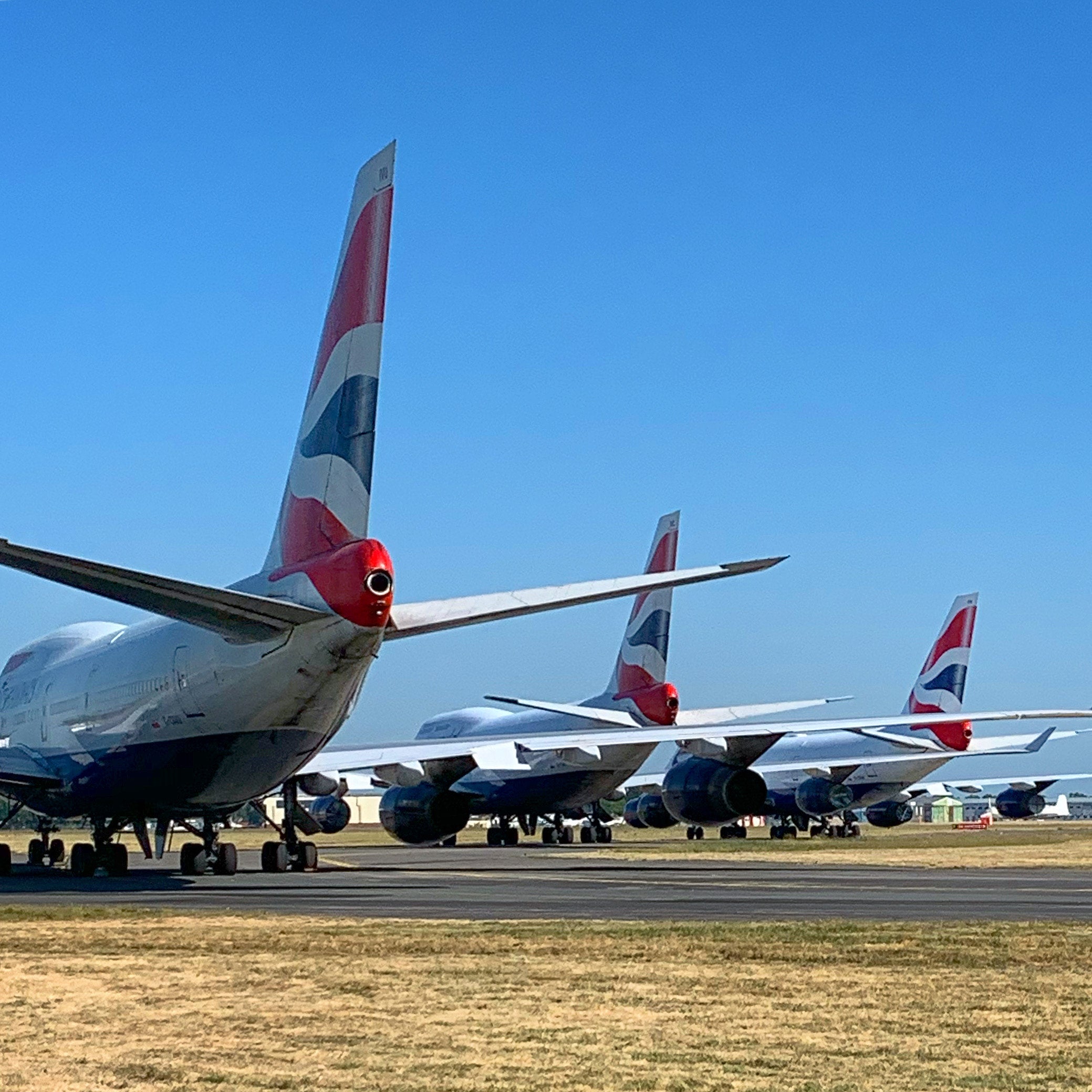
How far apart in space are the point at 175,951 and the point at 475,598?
855 centimetres

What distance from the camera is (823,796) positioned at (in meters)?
60.8

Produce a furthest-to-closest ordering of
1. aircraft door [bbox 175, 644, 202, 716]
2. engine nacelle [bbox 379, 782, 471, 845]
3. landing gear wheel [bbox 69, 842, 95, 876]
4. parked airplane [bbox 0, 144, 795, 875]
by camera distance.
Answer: engine nacelle [bbox 379, 782, 471, 845]
landing gear wheel [bbox 69, 842, 95, 876]
aircraft door [bbox 175, 644, 202, 716]
parked airplane [bbox 0, 144, 795, 875]

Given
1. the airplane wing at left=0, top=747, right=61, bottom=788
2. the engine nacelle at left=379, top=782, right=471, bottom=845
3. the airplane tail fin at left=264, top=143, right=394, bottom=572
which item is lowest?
the engine nacelle at left=379, top=782, right=471, bottom=845

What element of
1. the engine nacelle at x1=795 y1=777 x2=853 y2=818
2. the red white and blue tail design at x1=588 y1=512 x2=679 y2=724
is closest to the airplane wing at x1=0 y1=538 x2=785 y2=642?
the red white and blue tail design at x1=588 y1=512 x2=679 y2=724

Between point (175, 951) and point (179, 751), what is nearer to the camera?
point (175, 951)

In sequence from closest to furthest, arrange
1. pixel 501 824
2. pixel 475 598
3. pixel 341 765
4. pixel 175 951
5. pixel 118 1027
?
pixel 118 1027 < pixel 175 951 < pixel 475 598 < pixel 341 765 < pixel 501 824

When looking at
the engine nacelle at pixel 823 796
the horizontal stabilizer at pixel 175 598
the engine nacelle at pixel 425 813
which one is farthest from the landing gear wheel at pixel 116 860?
the engine nacelle at pixel 823 796

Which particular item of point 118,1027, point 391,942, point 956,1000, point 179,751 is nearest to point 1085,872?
point 179,751

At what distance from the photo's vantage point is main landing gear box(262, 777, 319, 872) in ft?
98.9

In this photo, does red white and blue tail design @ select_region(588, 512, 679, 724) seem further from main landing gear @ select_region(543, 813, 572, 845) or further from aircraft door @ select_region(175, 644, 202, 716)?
aircraft door @ select_region(175, 644, 202, 716)

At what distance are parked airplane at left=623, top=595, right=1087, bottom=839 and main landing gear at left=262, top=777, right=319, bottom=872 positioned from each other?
25.0 m

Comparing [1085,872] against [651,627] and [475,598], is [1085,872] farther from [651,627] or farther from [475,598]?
[651,627]

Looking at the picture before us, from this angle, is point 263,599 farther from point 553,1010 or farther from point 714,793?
point 714,793

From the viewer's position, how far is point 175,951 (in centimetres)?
1385
